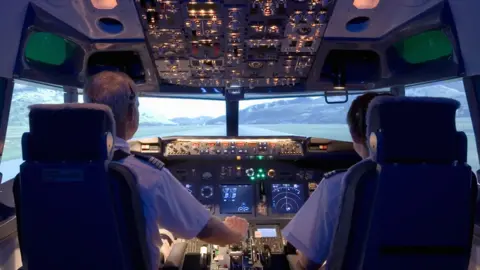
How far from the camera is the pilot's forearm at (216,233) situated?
1479 mm

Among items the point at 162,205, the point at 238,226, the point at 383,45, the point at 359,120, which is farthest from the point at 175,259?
the point at 383,45

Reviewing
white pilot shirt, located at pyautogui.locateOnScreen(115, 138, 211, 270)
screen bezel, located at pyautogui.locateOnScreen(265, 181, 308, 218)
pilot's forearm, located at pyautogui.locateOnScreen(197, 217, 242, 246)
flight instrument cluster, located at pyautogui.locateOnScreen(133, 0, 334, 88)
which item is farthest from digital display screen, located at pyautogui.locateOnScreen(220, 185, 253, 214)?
white pilot shirt, located at pyautogui.locateOnScreen(115, 138, 211, 270)

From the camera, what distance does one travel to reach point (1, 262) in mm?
2131

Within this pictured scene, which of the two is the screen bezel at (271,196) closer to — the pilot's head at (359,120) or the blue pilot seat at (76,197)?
the pilot's head at (359,120)

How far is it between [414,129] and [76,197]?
3.55 ft

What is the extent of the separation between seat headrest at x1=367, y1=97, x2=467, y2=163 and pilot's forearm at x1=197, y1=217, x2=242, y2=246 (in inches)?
26.6

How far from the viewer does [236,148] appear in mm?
2791

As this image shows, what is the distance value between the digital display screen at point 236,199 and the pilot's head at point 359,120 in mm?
1466

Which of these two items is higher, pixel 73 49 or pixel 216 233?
pixel 73 49

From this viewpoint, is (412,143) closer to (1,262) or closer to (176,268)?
(176,268)

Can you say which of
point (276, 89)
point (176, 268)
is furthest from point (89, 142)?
point (276, 89)

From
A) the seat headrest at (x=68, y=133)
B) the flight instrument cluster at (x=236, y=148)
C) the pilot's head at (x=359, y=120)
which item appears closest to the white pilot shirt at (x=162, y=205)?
the seat headrest at (x=68, y=133)

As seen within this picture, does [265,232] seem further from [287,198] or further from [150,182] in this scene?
[150,182]

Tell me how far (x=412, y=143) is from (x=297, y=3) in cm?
118
